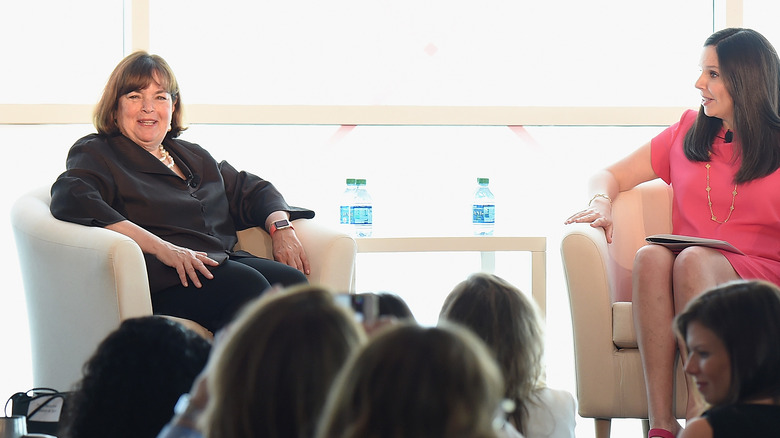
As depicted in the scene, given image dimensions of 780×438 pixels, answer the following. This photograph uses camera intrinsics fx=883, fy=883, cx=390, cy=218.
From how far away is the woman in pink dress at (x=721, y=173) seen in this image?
2.51m

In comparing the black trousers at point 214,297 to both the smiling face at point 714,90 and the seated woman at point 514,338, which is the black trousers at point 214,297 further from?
the smiling face at point 714,90

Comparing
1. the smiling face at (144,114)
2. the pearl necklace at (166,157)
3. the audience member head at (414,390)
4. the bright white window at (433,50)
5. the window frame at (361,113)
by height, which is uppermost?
the bright white window at (433,50)

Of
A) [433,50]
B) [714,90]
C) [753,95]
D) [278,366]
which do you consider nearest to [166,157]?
[433,50]

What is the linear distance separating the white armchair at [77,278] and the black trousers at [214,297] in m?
0.14

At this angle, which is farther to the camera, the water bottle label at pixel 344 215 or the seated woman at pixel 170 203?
the water bottle label at pixel 344 215

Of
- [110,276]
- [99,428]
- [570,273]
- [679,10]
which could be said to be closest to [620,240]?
[570,273]

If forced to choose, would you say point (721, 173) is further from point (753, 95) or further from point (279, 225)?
point (279, 225)

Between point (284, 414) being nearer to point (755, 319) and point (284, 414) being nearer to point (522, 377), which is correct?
point (522, 377)

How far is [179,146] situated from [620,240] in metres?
1.50

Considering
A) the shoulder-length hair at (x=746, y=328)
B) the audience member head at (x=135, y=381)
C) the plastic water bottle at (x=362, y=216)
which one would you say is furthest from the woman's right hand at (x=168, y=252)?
the shoulder-length hair at (x=746, y=328)

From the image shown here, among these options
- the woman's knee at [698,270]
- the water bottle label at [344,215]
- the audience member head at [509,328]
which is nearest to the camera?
the audience member head at [509,328]

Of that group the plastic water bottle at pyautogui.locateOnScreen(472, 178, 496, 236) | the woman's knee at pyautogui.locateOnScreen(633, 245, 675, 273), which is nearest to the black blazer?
the plastic water bottle at pyautogui.locateOnScreen(472, 178, 496, 236)

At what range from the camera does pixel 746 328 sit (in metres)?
1.50

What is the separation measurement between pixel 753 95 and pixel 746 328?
1.52 m
